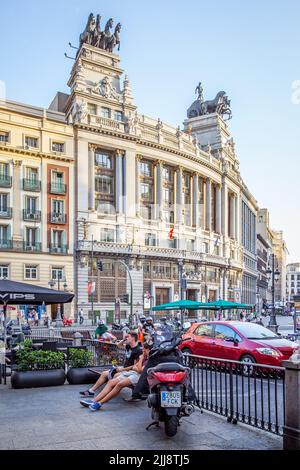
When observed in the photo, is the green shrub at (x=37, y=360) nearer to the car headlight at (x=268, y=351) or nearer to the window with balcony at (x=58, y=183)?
the car headlight at (x=268, y=351)

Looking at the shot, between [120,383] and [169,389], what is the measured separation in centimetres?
178

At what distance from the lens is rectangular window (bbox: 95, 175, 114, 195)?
200 ft

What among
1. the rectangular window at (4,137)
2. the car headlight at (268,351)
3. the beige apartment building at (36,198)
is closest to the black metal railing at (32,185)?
the beige apartment building at (36,198)

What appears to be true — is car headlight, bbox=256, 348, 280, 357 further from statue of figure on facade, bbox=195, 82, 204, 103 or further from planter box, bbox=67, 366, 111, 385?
statue of figure on facade, bbox=195, 82, 204, 103

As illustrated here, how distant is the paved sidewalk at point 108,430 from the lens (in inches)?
261

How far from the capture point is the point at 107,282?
192ft

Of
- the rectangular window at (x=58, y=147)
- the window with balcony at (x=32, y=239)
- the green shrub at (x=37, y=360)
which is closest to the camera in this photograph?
the green shrub at (x=37, y=360)

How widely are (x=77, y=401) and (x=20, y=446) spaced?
123 inches

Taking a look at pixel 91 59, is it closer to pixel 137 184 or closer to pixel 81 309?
pixel 137 184

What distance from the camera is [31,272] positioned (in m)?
52.2

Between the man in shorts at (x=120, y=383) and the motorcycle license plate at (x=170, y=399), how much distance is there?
1551 mm

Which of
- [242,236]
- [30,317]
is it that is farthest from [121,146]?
[242,236]

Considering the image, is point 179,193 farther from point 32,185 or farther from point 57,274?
point 32,185

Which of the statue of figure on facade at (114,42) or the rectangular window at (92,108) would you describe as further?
the statue of figure on facade at (114,42)
